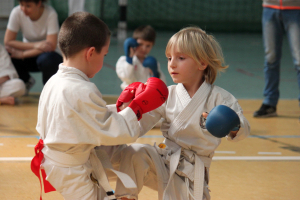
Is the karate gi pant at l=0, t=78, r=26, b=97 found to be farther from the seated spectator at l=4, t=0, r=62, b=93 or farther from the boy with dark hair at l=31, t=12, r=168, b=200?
the boy with dark hair at l=31, t=12, r=168, b=200

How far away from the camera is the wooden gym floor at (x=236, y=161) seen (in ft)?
7.54

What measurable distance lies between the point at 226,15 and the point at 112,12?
3500mm

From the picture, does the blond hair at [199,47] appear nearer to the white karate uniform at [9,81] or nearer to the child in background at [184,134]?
the child in background at [184,134]

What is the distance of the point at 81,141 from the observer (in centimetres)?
169

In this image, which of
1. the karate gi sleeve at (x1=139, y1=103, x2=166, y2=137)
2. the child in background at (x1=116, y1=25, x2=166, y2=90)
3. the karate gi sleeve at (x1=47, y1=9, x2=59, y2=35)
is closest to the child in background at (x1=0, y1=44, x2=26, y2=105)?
the karate gi sleeve at (x1=47, y1=9, x2=59, y2=35)

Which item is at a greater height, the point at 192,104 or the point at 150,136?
the point at 192,104

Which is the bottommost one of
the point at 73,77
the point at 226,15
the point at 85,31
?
the point at 226,15

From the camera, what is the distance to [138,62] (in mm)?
4180

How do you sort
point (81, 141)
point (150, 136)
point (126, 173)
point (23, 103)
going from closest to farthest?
point (81, 141), point (126, 173), point (150, 136), point (23, 103)

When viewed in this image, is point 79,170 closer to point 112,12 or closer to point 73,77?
point 73,77

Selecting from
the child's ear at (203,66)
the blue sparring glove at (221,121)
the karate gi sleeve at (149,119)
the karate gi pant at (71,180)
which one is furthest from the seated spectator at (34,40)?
the blue sparring glove at (221,121)

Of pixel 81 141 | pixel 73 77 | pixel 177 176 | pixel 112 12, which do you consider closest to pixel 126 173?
pixel 177 176

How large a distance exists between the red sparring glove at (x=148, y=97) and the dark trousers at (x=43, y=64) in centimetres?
269

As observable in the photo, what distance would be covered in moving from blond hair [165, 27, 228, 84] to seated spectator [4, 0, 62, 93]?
8.61 ft
